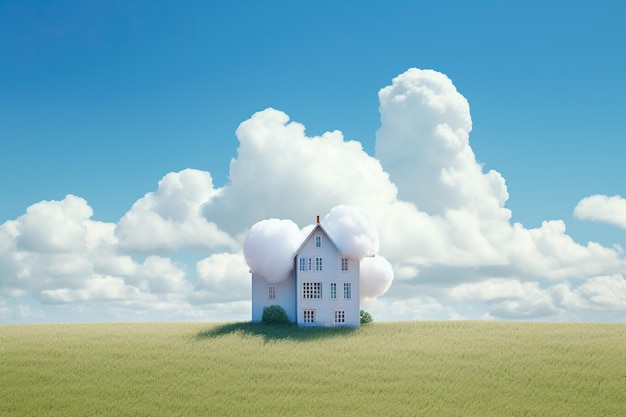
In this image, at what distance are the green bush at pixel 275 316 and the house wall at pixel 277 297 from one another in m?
1.27

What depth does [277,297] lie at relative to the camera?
71375 millimetres

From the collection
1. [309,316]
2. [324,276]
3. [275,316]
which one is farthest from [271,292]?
[324,276]

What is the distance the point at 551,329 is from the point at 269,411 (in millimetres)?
36372

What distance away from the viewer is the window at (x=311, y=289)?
6938 cm

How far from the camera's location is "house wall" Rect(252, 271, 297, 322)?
71.2 m

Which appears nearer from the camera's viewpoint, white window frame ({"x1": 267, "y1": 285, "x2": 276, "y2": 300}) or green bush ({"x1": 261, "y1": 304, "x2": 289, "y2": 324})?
green bush ({"x1": 261, "y1": 304, "x2": 289, "y2": 324})

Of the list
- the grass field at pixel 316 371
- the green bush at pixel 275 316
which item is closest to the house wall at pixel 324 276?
the green bush at pixel 275 316

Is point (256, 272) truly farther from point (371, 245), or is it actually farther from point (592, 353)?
point (592, 353)

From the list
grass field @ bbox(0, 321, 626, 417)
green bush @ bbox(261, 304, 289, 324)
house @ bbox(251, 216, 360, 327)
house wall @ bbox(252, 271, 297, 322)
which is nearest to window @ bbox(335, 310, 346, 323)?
house @ bbox(251, 216, 360, 327)

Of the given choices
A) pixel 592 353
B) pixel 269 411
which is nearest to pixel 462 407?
pixel 269 411

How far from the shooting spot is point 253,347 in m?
59.2

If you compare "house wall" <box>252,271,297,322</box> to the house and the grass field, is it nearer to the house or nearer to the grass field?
the house

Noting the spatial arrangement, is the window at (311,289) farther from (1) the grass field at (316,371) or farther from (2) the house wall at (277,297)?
(1) the grass field at (316,371)

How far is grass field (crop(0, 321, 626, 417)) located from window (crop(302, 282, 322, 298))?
3540mm
